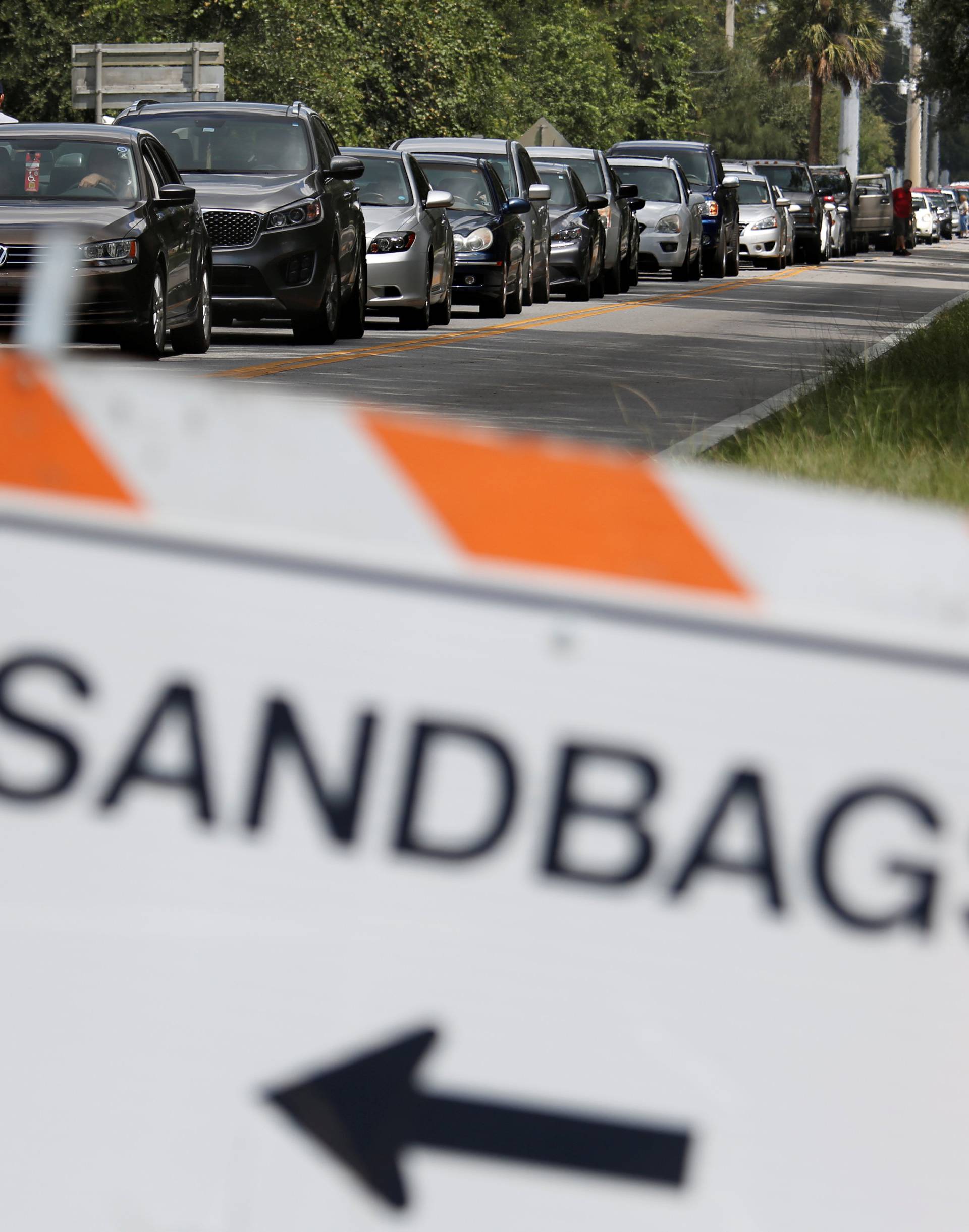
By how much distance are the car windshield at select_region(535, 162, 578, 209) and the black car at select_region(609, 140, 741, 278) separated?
364 inches

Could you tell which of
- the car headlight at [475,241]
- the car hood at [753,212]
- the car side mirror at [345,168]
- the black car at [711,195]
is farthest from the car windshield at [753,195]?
the car side mirror at [345,168]

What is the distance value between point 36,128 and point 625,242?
1716 cm

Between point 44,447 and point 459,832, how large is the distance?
508 mm

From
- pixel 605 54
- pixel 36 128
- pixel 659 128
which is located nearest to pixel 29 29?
pixel 605 54

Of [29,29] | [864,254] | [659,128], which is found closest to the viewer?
[29,29]

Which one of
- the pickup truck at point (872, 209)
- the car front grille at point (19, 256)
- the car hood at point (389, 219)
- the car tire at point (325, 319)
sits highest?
the pickup truck at point (872, 209)

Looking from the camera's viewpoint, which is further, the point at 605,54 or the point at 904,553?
the point at 605,54

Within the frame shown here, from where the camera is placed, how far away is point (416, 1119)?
212 cm

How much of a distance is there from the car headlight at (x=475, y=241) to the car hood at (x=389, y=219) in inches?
109

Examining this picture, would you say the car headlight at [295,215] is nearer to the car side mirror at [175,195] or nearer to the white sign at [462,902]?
the car side mirror at [175,195]

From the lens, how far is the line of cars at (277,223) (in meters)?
16.4

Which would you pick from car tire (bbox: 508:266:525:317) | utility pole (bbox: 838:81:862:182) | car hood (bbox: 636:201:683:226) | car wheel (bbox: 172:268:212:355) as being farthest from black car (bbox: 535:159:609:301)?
utility pole (bbox: 838:81:862:182)

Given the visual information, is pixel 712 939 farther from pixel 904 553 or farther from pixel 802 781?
pixel 904 553

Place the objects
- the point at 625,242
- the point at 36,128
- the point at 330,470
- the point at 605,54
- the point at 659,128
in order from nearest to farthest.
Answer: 1. the point at 330,470
2. the point at 36,128
3. the point at 625,242
4. the point at 605,54
5. the point at 659,128
